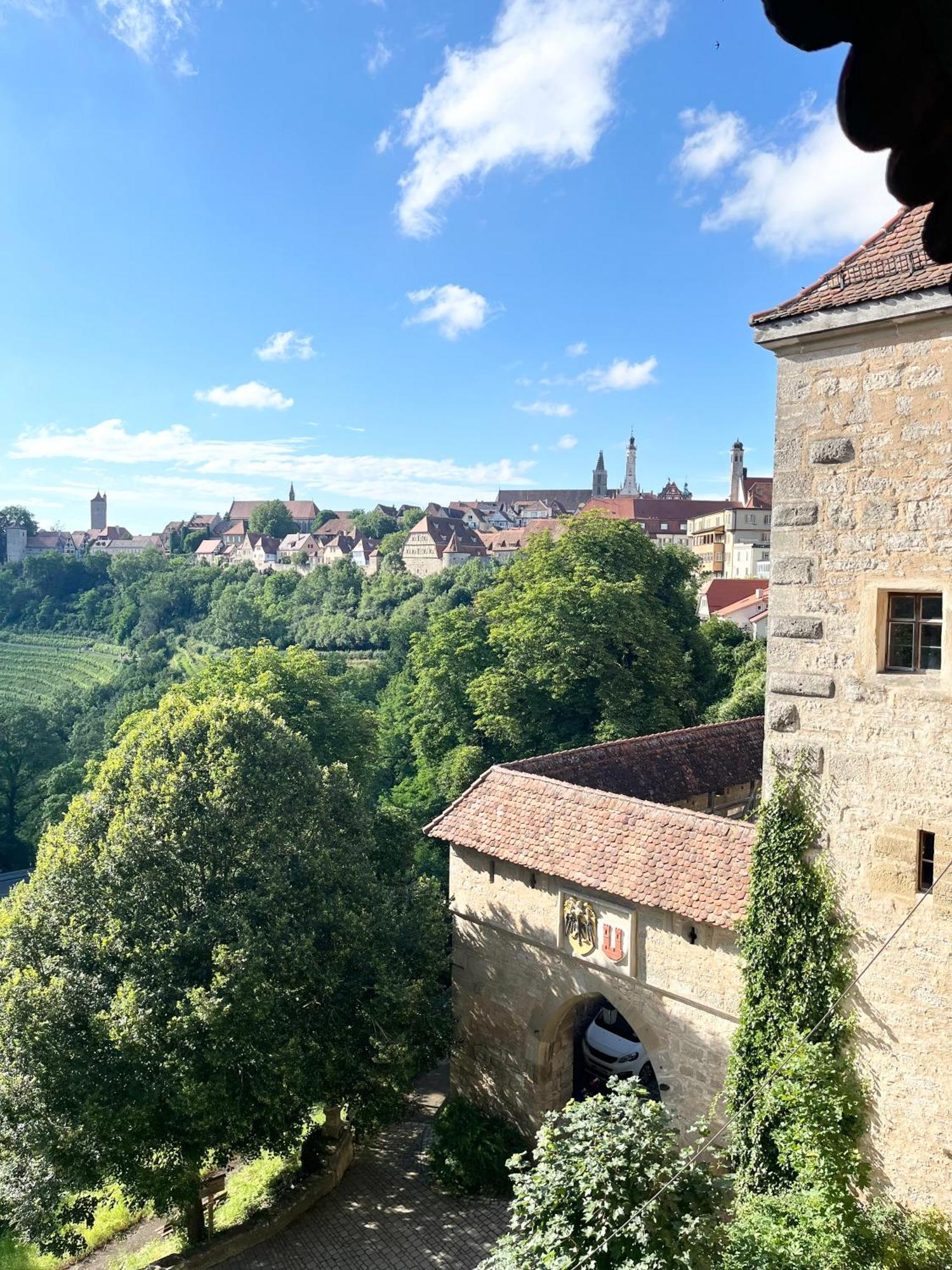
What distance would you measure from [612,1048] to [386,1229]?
4.65 metres

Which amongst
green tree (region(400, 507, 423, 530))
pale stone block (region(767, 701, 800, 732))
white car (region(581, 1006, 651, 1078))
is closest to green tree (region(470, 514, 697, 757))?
white car (region(581, 1006, 651, 1078))

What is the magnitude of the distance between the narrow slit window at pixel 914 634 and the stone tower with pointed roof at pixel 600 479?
139197 mm

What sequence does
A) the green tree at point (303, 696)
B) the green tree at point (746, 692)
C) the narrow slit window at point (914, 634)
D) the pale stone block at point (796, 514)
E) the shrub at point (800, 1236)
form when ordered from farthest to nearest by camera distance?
the green tree at point (746, 692) → the green tree at point (303, 696) → the pale stone block at point (796, 514) → the narrow slit window at point (914, 634) → the shrub at point (800, 1236)

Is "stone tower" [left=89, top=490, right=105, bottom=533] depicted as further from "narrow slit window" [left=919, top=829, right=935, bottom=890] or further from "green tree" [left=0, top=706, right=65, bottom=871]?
"narrow slit window" [left=919, top=829, right=935, bottom=890]

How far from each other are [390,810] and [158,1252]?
28.0 ft

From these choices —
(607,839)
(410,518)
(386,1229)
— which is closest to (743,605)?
(607,839)

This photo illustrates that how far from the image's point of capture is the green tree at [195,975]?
11.7m

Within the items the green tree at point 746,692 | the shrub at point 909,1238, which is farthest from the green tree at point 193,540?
the shrub at point 909,1238

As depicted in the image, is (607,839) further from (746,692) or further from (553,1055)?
(746,692)

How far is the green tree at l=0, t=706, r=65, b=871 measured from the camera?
42500 millimetres

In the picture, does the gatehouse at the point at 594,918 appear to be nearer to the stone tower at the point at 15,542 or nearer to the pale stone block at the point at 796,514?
the pale stone block at the point at 796,514

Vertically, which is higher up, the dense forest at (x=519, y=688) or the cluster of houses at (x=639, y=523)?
the cluster of houses at (x=639, y=523)

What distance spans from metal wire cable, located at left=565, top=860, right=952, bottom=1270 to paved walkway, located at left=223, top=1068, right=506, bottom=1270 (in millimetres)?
4467

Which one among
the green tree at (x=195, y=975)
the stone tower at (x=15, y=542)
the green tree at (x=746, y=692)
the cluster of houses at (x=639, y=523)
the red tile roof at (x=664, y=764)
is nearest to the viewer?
the green tree at (x=195, y=975)
